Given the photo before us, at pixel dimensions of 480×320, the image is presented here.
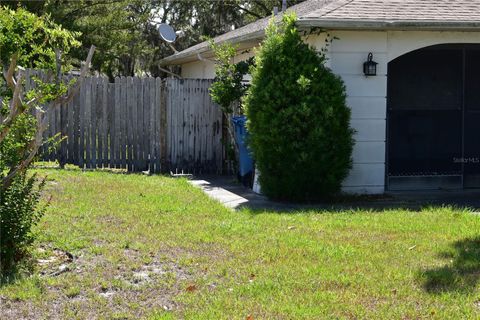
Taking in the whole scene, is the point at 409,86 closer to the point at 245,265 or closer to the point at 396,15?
the point at 396,15

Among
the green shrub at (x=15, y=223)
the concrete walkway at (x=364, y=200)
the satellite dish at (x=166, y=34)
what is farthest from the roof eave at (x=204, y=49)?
the green shrub at (x=15, y=223)

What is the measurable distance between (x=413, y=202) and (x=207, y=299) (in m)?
5.91

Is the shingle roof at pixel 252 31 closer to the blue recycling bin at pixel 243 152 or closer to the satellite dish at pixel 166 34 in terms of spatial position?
the satellite dish at pixel 166 34

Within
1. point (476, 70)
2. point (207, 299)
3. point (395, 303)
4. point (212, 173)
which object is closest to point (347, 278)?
point (395, 303)

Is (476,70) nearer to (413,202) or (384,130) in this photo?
→ (384,130)

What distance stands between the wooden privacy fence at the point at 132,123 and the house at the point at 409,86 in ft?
8.35

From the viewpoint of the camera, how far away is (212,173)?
48.0 ft

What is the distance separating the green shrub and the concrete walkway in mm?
3988

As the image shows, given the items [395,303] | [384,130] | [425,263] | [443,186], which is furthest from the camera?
Result: [443,186]

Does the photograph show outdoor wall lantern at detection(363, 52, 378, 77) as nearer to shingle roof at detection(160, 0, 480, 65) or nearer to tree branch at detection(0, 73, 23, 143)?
shingle roof at detection(160, 0, 480, 65)

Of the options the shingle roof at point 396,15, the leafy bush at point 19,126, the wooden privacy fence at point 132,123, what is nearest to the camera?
the leafy bush at point 19,126

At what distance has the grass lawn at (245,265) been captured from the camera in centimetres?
527

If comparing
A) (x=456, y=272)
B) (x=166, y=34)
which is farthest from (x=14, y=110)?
(x=166, y=34)

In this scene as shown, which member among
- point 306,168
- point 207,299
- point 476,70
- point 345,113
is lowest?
point 207,299
